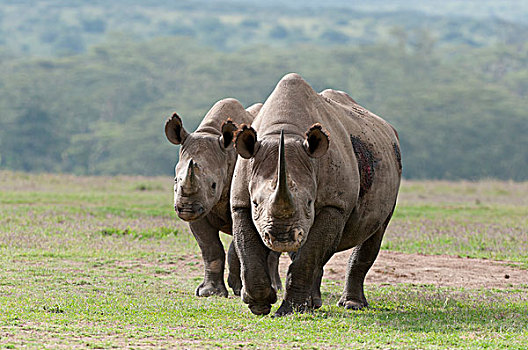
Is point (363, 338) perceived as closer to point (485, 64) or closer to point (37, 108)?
point (37, 108)

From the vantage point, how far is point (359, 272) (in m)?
9.59

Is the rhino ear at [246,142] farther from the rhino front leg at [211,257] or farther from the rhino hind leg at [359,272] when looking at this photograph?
the rhino front leg at [211,257]

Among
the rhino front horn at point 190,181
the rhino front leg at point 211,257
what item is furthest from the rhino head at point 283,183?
the rhino front leg at point 211,257

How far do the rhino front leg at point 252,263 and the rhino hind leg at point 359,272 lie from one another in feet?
5.34

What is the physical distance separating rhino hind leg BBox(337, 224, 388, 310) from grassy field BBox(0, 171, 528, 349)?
0.26m

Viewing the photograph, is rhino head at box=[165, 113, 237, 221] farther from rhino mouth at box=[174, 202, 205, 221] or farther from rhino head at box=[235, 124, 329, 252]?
rhino head at box=[235, 124, 329, 252]

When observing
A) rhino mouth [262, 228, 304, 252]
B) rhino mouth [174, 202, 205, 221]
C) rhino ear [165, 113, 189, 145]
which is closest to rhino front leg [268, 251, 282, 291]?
rhino mouth [174, 202, 205, 221]

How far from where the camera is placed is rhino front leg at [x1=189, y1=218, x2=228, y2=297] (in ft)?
33.1

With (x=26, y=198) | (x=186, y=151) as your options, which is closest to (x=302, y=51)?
(x=26, y=198)

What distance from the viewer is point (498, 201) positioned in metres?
26.7

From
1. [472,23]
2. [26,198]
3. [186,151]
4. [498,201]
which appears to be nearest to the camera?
[186,151]

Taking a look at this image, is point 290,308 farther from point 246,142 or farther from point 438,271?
point 438,271

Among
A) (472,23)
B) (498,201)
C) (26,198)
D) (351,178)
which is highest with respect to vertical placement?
(351,178)

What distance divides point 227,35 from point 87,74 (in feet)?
202
